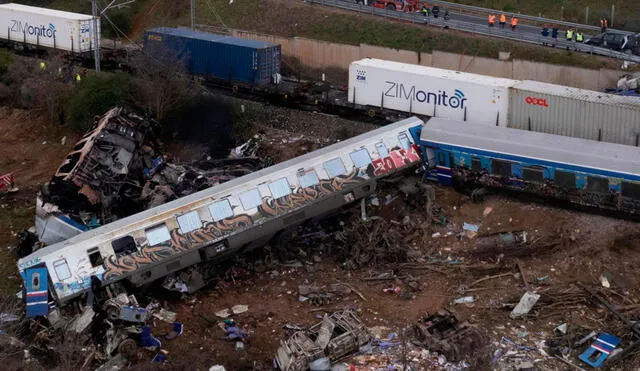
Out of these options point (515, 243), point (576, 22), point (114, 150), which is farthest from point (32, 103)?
point (576, 22)

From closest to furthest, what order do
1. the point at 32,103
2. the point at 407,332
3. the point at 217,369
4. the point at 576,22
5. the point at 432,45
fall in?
the point at 217,369 < the point at 407,332 < the point at 32,103 < the point at 432,45 < the point at 576,22

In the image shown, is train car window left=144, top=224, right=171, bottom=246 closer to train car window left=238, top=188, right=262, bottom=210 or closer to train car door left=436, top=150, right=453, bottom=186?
train car window left=238, top=188, right=262, bottom=210

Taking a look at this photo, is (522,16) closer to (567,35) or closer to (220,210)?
(567,35)

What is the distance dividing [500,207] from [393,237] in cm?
366

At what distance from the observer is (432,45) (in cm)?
3800

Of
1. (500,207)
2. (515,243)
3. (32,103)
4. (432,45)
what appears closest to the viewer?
(515,243)

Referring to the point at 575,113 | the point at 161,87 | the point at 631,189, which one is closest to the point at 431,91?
the point at 575,113

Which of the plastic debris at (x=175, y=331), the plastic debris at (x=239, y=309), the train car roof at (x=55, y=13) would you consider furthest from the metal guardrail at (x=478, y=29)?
the plastic debris at (x=175, y=331)

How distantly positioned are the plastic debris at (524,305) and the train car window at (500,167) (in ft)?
17.1

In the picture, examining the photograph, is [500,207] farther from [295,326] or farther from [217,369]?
[217,369]

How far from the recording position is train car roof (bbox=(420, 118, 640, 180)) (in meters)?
21.5

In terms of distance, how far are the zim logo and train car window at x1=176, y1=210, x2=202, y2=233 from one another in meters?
13.0

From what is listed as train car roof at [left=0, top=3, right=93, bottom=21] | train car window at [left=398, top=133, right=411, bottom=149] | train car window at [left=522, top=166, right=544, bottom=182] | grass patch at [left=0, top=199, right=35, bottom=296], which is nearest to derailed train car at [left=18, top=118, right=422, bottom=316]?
train car window at [left=398, top=133, right=411, bottom=149]

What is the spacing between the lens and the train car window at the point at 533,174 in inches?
880
